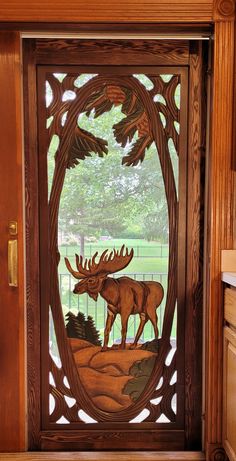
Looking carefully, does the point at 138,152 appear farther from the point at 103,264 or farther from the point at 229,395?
the point at 229,395

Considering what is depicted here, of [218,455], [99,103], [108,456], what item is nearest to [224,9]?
[99,103]

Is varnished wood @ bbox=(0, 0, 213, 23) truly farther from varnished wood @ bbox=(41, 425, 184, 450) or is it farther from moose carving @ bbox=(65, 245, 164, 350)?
varnished wood @ bbox=(41, 425, 184, 450)

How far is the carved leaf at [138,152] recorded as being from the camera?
178 cm

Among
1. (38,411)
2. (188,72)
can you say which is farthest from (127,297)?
(188,72)

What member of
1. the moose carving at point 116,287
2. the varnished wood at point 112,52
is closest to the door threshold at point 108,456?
the moose carving at point 116,287

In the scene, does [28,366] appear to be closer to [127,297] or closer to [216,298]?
[127,297]

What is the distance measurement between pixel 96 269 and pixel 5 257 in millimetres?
456

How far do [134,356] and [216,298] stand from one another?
52cm

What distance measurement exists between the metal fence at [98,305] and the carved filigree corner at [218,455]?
617mm

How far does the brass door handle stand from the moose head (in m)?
0.26

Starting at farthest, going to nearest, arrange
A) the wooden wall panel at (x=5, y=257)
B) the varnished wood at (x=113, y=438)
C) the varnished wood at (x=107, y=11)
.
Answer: the varnished wood at (x=113, y=438) < the wooden wall panel at (x=5, y=257) < the varnished wood at (x=107, y=11)

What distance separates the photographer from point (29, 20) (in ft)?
5.36

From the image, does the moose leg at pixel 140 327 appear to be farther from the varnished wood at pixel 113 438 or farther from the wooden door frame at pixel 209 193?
the varnished wood at pixel 113 438

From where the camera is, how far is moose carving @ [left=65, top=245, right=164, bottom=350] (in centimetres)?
180
